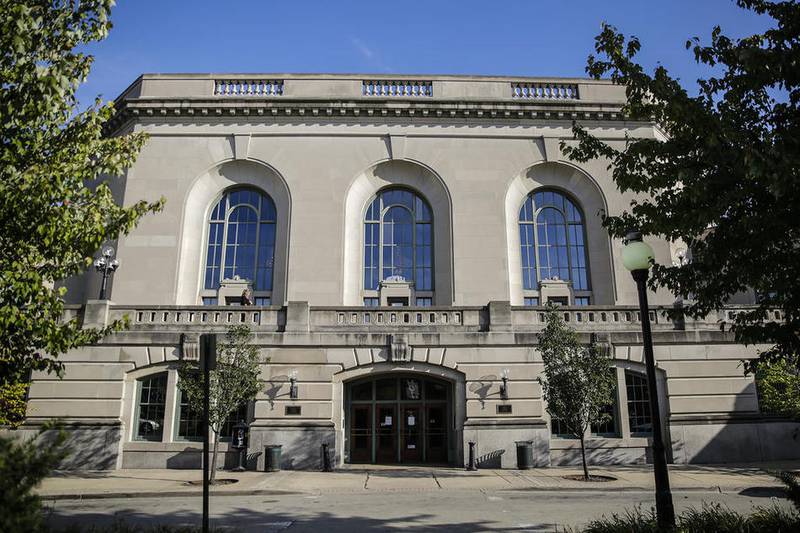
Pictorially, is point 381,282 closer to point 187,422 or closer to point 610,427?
point 187,422

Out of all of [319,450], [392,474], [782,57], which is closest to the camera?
[782,57]

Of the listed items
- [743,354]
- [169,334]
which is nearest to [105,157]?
[169,334]

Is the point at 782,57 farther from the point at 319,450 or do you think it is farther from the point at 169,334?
the point at 169,334

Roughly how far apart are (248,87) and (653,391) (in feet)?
84.6

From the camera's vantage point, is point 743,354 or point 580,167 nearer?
point 743,354

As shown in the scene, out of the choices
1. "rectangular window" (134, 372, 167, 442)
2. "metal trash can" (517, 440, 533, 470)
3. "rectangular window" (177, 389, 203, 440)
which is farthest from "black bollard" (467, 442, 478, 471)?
"rectangular window" (134, 372, 167, 442)

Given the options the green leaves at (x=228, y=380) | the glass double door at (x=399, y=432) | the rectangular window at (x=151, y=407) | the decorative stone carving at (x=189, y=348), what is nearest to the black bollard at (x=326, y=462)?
the glass double door at (x=399, y=432)

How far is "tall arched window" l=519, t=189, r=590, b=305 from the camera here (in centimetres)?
2762

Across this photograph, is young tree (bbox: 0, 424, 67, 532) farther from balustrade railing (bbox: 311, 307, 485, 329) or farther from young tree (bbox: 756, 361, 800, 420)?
young tree (bbox: 756, 361, 800, 420)

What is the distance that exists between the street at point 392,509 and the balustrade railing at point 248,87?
20560mm

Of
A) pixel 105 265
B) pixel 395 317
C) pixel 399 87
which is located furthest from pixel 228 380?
pixel 399 87

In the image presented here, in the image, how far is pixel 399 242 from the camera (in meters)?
28.0

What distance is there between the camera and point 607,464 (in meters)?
20.8

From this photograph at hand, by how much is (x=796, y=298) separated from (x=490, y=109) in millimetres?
21196
